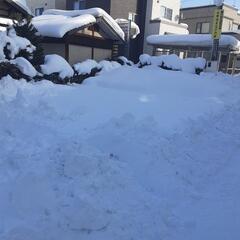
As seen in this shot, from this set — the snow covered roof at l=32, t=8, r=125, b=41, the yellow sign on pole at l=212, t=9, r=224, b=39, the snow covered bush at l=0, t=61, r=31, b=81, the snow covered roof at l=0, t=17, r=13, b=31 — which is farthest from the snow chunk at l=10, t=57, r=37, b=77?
the yellow sign on pole at l=212, t=9, r=224, b=39

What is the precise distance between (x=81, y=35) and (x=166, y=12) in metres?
15.3

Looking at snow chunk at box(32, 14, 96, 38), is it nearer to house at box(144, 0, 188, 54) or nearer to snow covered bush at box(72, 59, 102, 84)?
snow covered bush at box(72, 59, 102, 84)

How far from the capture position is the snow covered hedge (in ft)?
57.7

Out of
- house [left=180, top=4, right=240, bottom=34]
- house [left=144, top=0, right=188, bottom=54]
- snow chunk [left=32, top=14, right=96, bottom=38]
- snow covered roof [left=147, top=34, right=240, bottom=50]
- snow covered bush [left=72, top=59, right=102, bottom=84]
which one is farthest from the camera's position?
house [left=180, top=4, right=240, bottom=34]

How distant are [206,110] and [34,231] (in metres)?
6.61

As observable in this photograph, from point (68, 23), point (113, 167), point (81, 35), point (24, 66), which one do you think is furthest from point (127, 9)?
point (113, 167)

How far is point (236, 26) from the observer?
43.6 meters

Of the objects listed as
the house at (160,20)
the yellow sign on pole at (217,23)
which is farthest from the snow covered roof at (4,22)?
the house at (160,20)

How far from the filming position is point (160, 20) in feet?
88.3

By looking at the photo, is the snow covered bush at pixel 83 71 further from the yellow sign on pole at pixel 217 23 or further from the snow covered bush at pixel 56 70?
the yellow sign on pole at pixel 217 23

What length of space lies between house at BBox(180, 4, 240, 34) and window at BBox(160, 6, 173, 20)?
9578 millimetres

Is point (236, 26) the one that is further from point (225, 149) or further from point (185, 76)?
point (225, 149)

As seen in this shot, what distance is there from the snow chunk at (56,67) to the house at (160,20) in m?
17.0

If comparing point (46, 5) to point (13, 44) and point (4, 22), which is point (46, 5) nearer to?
point (4, 22)
